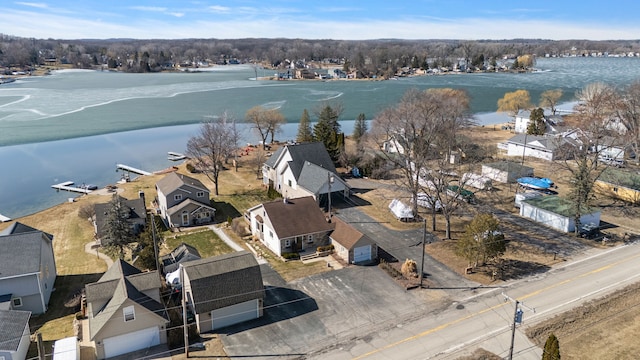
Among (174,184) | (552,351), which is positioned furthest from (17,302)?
(552,351)

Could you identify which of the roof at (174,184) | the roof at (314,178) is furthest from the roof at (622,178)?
the roof at (174,184)

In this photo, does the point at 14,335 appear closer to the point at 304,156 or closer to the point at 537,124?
the point at 304,156

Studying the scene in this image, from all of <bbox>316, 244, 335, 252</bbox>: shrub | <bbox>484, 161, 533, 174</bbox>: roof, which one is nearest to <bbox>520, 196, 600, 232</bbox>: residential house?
<bbox>484, 161, 533, 174</bbox>: roof

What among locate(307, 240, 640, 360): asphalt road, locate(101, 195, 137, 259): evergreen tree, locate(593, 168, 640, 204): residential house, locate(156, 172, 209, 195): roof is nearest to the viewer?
locate(307, 240, 640, 360): asphalt road

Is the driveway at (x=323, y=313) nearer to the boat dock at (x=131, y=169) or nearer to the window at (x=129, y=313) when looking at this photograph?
the window at (x=129, y=313)

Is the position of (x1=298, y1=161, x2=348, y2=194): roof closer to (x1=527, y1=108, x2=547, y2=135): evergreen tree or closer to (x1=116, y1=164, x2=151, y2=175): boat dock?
(x1=116, y1=164, x2=151, y2=175): boat dock

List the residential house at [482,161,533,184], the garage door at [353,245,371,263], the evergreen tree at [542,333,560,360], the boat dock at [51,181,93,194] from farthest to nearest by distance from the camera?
the boat dock at [51,181,93,194] < the residential house at [482,161,533,184] < the garage door at [353,245,371,263] < the evergreen tree at [542,333,560,360]
